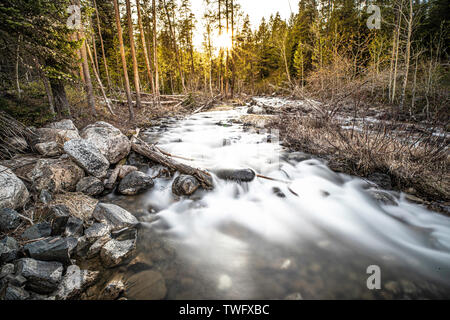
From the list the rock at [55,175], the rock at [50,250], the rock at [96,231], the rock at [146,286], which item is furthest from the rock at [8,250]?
the rock at [55,175]

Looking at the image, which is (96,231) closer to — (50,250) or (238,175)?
(50,250)

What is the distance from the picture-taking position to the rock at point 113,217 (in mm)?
3168

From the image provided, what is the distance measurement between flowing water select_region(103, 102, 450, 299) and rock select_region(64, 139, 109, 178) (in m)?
0.85

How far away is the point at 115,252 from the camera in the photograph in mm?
2641

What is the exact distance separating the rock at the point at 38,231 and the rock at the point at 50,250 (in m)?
0.25

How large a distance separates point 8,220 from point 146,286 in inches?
86.1

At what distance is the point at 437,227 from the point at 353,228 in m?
1.32

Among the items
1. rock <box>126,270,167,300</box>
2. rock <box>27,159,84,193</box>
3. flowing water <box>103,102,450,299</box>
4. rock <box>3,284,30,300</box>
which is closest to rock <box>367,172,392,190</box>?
flowing water <box>103,102,450,299</box>

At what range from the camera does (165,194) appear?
14.5ft

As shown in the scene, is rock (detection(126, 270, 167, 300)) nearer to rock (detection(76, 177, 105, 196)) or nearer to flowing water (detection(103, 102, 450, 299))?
flowing water (detection(103, 102, 450, 299))

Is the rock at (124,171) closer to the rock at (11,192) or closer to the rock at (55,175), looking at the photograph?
the rock at (55,175)

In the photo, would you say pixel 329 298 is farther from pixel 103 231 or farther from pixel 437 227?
pixel 103 231

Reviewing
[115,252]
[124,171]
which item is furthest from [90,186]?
[115,252]
